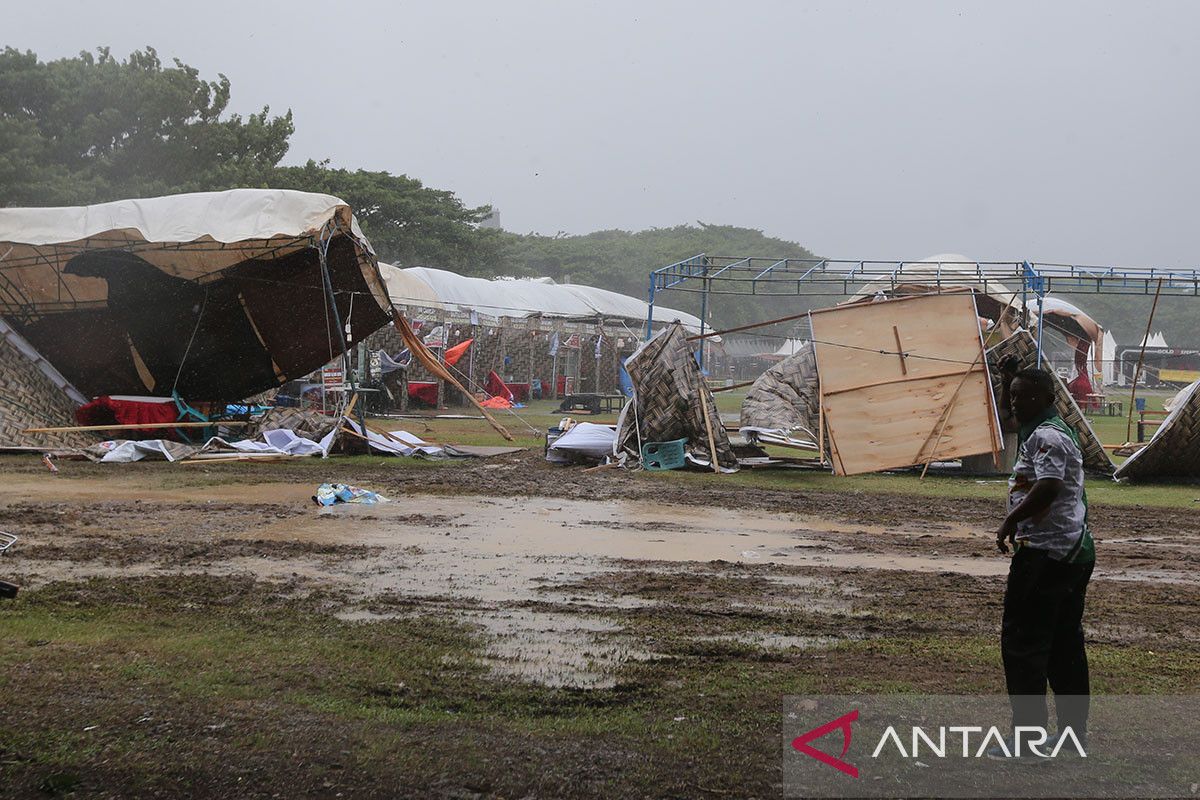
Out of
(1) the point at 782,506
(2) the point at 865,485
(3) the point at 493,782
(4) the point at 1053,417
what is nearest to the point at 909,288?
(2) the point at 865,485

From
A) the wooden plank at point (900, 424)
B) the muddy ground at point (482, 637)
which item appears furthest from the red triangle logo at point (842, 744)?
the wooden plank at point (900, 424)

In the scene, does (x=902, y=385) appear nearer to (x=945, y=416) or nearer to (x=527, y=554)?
(x=945, y=416)

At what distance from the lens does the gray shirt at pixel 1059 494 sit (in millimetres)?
4141

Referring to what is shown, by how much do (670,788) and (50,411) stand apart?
16663mm

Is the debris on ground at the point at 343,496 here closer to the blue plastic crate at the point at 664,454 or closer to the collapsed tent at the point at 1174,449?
the blue plastic crate at the point at 664,454

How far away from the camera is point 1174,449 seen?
47.9 feet

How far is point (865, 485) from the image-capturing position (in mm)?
14484

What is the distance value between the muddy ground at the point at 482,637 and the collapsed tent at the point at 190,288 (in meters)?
6.48

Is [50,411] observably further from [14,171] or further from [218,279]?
[14,171]

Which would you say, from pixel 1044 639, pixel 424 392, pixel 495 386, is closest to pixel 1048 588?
pixel 1044 639

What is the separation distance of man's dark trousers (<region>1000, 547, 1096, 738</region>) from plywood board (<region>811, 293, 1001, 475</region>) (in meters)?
11.0

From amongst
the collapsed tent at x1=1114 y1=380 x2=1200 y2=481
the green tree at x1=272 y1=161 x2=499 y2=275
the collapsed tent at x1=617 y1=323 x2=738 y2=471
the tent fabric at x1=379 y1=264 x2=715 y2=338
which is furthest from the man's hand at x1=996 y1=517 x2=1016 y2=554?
the green tree at x1=272 y1=161 x2=499 y2=275

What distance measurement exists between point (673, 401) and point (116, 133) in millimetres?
26104

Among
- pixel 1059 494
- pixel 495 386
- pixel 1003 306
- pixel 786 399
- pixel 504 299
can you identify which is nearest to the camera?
pixel 1059 494
